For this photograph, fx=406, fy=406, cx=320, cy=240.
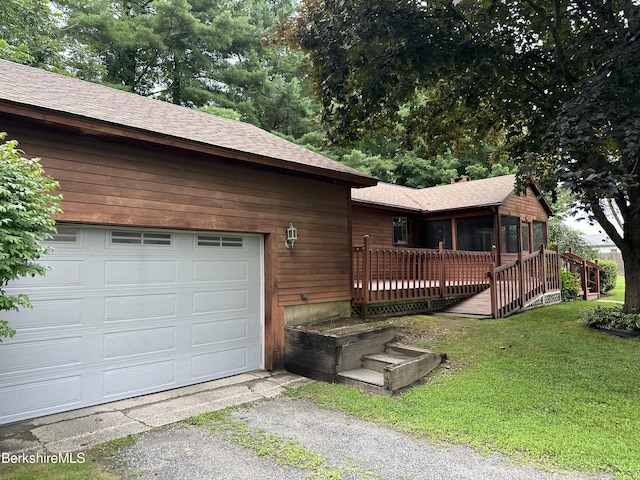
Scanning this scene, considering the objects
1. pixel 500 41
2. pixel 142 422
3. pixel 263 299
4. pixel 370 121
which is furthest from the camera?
pixel 370 121

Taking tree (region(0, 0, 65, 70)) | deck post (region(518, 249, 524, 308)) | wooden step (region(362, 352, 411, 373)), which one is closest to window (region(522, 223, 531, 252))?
deck post (region(518, 249, 524, 308))

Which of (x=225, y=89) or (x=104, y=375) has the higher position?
(x=225, y=89)

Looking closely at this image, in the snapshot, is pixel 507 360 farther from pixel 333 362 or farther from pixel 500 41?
pixel 500 41

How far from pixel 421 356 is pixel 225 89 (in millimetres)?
17562

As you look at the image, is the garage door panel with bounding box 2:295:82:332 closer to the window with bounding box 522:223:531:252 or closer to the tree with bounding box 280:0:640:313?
the tree with bounding box 280:0:640:313

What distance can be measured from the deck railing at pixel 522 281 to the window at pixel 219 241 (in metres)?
5.46

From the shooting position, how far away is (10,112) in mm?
3852

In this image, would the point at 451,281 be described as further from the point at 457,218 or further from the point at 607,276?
the point at 607,276

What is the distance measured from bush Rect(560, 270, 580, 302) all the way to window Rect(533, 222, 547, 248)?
4235 millimetres

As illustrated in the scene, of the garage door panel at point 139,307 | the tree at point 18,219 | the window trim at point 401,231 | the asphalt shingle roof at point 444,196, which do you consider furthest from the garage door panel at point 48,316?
the window trim at point 401,231

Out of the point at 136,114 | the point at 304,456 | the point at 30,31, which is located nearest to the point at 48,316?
the point at 136,114

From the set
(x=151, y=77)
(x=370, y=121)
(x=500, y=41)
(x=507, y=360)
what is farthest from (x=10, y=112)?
(x=151, y=77)

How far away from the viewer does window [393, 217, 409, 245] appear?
1432cm

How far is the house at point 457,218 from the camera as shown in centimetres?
1320
